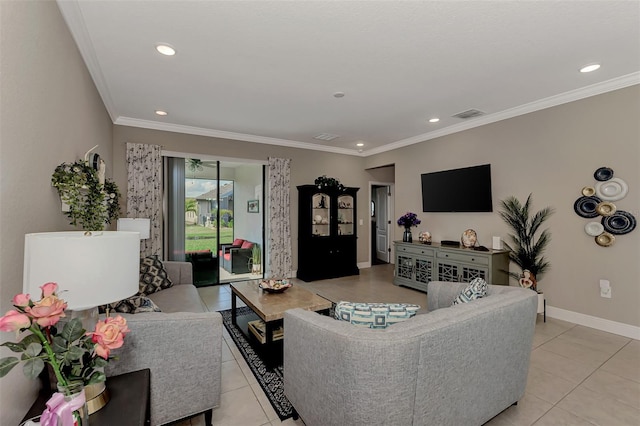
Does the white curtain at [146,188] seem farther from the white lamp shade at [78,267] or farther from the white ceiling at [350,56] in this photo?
the white lamp shade at [78,267]

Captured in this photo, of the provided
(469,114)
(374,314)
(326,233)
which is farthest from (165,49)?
(326,233)

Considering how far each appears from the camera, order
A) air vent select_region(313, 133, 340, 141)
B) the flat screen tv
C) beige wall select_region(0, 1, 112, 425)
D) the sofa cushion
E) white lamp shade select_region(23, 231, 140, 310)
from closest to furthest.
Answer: white lamp shade select_region(23, 231, 140, 310) < beige wall select_region(0, 1, 112, 425) < the sofa cushion < the flat screen tv < air vent select_region(313, 133, 340, 141)

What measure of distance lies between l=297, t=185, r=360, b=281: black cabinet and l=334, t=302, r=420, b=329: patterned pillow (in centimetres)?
392

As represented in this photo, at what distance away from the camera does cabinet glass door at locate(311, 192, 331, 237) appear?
19.3ft

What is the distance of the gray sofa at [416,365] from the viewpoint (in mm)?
1312

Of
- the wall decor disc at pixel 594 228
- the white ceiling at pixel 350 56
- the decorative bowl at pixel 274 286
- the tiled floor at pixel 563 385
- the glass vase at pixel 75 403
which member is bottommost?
the tiled floor at pixel 563 385

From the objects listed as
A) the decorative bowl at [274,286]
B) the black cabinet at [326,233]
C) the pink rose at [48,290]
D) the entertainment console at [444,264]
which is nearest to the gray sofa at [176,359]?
the pink rose at [48,290]

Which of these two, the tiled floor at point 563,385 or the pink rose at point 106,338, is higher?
the pink rose at point 106,338

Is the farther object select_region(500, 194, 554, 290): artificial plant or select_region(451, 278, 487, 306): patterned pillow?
select_region(500, 194, 554, 290): artificial plant

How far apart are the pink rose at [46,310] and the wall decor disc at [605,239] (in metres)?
4.67

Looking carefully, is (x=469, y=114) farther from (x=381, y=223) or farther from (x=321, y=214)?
(x=381, y=223)

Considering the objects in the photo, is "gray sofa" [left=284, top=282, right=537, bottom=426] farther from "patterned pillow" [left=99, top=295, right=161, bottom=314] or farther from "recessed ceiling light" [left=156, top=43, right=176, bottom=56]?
"recessed ceiling light" [left=156, top=43, right=176, bottom=56]

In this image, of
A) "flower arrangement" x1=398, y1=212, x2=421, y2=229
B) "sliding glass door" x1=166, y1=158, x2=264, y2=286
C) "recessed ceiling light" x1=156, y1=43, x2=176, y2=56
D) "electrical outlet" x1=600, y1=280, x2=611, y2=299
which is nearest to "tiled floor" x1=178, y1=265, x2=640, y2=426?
"electrical outlet" x1=600, y1=280, x2=611, y2=299

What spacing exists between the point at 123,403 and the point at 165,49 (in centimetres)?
264
